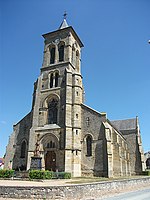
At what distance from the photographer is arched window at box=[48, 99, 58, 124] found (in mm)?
28203

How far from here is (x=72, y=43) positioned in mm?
33656

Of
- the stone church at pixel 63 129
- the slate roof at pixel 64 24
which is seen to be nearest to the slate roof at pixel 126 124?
the stone church at pixel 63 129

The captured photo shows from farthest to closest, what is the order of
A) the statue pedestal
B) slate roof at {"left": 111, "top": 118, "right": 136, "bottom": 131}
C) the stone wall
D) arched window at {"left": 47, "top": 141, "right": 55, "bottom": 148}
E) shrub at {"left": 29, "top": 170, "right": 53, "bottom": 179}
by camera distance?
slate roof at {"left": 111, "top": 118, "right": 136, "bottom": 131} → the stone wall → arched window at {"left": 47, "top": 141, "right": 55, "bottom": 148} → the statue pedestal → shrub at {"left": 29, "top": 170, "right": 53, "bottom": 179}

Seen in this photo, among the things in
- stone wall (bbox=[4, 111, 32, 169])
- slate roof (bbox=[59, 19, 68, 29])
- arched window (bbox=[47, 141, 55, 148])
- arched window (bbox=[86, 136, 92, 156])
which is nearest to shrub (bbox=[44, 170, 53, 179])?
arched window (bbox=[47, 141, 55, 148])

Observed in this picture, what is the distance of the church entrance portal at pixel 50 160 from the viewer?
25672 mm

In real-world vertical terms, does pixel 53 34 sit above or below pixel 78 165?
above

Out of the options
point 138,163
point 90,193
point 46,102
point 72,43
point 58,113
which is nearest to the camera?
point 90,193

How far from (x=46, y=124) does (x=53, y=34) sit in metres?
16.7

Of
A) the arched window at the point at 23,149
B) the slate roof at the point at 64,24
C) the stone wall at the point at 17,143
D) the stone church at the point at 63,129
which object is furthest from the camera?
the slate roof at the point at 64,24

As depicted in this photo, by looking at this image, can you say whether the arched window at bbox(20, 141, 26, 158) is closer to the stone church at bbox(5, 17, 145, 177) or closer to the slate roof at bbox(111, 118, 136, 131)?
the stone church at bbox(5, 17, 145, 177)

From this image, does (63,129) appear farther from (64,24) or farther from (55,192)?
(64,24)

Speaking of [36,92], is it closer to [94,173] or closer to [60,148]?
[60,148]

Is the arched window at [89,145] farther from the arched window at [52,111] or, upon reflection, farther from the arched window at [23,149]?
the arched window at [23,149]

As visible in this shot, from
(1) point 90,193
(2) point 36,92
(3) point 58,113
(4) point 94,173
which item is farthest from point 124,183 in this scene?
(2) point 36,92
